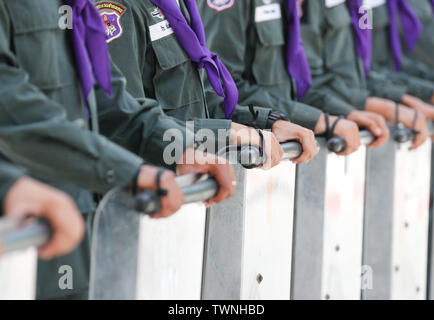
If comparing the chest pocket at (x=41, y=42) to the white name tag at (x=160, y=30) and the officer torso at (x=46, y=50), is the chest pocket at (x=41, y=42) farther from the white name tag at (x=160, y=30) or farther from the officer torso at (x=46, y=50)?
the white name tag at (x=160, y=30)

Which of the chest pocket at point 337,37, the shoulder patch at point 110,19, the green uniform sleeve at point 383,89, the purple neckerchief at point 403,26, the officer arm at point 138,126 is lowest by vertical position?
the officer arm at point 138,126

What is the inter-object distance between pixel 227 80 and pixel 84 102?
73cm

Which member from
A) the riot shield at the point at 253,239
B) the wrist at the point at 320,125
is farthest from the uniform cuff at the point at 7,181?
the wrist at the point at 320,125

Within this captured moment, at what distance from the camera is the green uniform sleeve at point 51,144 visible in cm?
190

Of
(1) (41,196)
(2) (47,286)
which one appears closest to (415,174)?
(2) (47,286)

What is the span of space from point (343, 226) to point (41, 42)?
1.33m

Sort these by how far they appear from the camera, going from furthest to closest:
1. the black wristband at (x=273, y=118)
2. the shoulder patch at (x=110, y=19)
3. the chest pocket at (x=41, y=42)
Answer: the black wristband at (x=273, y=118) < the shoulder patch at (x=110, y=19) < the chest pocket at (x=41, y=42)

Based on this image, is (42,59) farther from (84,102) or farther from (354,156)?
(354,156)

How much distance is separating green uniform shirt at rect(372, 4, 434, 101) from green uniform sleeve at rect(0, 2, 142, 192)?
8.75ft

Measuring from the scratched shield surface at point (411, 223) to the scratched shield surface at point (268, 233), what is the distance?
0.89m

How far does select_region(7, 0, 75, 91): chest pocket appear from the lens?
2.05 meters

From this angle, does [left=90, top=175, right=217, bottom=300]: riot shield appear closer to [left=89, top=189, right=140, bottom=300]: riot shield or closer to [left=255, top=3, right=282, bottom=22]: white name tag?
[left=89, top=189, right=140, bottom=300]: riot shield

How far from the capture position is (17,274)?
1.55m

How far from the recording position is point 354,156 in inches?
121
